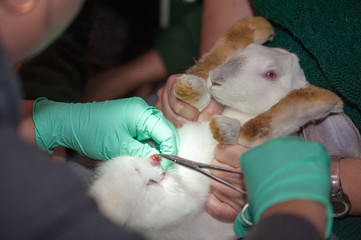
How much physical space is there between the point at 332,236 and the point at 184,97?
0.59m

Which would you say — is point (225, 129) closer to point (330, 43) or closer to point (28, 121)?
point (330, 43)

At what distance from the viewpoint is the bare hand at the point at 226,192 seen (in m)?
0.95

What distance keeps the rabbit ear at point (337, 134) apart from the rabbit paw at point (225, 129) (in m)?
0.22

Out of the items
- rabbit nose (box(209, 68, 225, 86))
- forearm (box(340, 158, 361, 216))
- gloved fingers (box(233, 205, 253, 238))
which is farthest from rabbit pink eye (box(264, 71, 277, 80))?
gloved fingers (box(233, 205, 253, 238))

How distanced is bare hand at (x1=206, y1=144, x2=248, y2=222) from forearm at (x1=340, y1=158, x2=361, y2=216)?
0.86ft

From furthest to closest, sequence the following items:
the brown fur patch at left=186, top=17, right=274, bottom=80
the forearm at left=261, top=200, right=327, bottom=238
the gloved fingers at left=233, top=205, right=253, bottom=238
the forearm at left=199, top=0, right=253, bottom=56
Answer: the forearm at left=199, top=0, right=253, bottom=56 → the brown fur patch at left=186, top=17, right=274, bottom=80 → the gloved fingers at left=233, top=205, right=253, bottom=238 → the forearm at left=261, top=200, right=327, bottom=238

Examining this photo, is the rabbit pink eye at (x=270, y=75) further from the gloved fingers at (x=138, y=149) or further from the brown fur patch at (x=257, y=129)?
the gloved fingers at (x=138, y=149)

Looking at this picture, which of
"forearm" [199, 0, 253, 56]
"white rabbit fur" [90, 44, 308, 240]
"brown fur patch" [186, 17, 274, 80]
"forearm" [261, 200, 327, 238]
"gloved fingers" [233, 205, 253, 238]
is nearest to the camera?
"forearm" [261, 200, 327, 238]

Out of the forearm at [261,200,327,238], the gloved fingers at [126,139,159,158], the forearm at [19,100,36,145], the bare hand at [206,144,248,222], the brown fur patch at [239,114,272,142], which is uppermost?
the forearm at [261,200,327,238]

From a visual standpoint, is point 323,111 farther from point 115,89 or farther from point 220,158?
point 115,89

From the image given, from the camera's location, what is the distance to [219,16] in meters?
1.39

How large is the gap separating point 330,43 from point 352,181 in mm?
383

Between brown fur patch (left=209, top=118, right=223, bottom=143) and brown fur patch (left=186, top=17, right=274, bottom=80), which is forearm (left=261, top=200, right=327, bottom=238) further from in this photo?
brown fur patch (left=186, top=17, right=274, bottom=80)

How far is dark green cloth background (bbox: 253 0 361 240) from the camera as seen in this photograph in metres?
0.95
